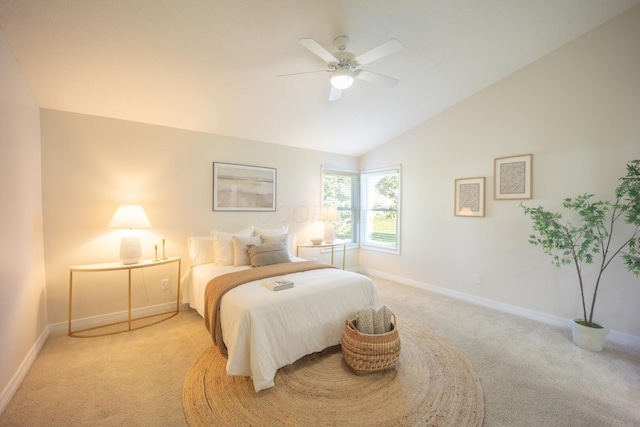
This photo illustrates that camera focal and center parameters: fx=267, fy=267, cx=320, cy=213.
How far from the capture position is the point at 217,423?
1.63m

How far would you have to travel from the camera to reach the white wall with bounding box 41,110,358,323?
9.00 feet

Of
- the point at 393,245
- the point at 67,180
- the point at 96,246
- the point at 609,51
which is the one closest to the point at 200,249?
the point at 96,246

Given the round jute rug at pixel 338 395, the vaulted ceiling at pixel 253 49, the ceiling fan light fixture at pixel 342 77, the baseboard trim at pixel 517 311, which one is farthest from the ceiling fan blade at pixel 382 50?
the baseboard trim at pixel 517 311

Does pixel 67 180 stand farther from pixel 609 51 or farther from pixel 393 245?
pixel 609 51

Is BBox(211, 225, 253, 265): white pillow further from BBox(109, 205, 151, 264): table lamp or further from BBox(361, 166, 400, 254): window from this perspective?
BBox(361, 166, 400, 254): window

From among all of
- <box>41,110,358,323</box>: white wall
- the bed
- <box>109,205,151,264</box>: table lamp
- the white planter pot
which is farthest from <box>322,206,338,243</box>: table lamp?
the white planter pot

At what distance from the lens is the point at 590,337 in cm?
246

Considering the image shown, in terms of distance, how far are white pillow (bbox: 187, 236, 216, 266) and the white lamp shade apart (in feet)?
1.92

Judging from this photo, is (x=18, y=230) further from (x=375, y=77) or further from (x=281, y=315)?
(x=375, y=77)

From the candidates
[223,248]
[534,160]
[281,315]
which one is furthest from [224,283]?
[534,160]

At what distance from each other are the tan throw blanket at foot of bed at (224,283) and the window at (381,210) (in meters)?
2.28

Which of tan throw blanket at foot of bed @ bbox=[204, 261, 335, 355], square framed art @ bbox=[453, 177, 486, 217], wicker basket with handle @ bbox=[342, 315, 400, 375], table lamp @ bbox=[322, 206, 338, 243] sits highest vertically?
square framed art @ bbox=[453, 177, 486, 217]

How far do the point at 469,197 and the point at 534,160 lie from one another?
832 mm

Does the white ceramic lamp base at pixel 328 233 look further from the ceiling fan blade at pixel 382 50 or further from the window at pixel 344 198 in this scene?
the ceiling fan blade at pixel 382 50
